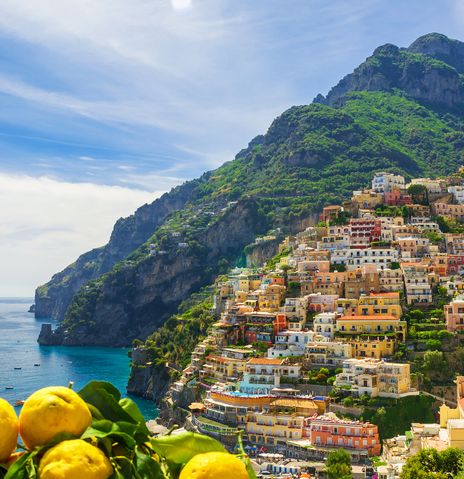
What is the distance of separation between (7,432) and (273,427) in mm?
41331

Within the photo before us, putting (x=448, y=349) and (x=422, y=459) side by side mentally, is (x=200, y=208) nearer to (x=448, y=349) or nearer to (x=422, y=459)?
(x=448, y=349)

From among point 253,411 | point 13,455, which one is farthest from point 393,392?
point 13,455

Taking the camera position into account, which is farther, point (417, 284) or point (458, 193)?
point (458, 193)

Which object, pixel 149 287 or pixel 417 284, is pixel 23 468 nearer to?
pixel 417 284

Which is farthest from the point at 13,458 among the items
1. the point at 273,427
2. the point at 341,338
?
the point at 341,338

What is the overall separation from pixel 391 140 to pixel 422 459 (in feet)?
443

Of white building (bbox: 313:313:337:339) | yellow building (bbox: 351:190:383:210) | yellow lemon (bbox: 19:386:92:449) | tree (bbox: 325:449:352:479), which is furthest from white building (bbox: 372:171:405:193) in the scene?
yellow lemon (bbox: 19:386:92:449)

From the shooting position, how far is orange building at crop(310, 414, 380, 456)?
125 feet

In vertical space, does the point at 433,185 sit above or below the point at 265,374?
above

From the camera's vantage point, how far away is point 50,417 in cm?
293

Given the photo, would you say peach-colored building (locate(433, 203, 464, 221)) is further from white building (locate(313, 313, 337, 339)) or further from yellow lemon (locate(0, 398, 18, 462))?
yellow lemon (locate(0, 398, 18, 462))

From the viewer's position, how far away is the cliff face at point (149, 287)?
131 m

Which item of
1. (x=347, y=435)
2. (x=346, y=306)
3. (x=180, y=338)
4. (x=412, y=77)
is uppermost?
(x=412, y=77)

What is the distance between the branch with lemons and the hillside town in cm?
2876
